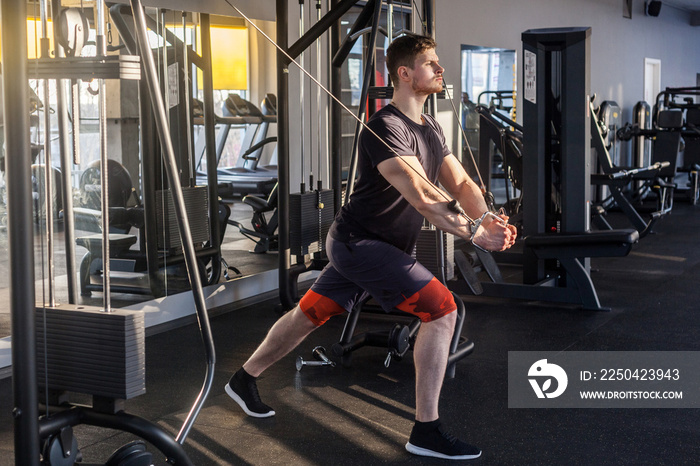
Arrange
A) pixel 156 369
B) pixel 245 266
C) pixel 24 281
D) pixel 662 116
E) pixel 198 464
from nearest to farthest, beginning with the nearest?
pixel 24 281 < pixel 198 464 < pixel 156 369 < pixel 245 266 < pixel 662 116

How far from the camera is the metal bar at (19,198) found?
5.66ft

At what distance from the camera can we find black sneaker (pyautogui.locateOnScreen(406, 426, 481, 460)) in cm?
258

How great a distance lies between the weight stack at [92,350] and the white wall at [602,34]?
5.38 meters

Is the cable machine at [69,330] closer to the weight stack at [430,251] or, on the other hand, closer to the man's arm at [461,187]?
the man's arm at [461,187]

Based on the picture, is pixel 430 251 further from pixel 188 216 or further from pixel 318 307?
pixel 188 216

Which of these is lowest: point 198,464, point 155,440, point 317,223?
point 198,464

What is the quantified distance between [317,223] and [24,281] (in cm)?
290

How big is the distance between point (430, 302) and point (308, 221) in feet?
6.62

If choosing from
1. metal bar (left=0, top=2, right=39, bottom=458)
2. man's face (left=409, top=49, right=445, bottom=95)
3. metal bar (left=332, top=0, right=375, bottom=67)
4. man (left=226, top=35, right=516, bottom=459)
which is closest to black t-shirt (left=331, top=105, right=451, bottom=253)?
man (left=226, top=35, right=516, bottom=459)

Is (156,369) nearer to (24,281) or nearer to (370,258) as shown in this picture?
(370,258)

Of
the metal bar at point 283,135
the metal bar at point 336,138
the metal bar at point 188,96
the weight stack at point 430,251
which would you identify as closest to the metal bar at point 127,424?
the weight stack at point 430,251

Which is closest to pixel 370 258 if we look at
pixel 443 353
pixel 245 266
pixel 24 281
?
pixel 443 353

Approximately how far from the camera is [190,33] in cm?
446

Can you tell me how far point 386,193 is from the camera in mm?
2641
